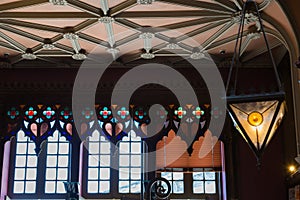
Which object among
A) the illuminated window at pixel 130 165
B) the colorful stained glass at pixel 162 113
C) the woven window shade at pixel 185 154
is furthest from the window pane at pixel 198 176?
A: the colorful stained glass at pixel 162 113

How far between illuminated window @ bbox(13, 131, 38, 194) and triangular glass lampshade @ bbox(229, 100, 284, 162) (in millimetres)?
6395

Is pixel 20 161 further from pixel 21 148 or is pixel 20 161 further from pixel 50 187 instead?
pixel 50 187

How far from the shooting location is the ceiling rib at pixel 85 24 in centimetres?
627

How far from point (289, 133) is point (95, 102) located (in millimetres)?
3388

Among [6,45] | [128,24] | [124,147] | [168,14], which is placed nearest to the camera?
[168,14]

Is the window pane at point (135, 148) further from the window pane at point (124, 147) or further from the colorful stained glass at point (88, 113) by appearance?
the colorful stained glass at point (88, 113)

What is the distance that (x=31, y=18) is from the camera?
604 centimetres

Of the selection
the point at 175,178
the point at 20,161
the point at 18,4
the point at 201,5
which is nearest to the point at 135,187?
the point at 175,178

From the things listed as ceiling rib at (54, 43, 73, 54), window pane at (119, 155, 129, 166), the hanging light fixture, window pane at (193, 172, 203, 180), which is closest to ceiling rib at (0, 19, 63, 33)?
ceiling rib at (54, 43, 73, 54)

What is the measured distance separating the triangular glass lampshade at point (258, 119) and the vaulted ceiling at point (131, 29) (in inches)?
135

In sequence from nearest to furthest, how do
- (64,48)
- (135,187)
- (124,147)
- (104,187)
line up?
(64,48)
(104,187)
(135,187)
(124,147)

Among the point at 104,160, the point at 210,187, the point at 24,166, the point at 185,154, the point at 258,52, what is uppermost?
the point at 258,52

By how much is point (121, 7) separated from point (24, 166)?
159 inches

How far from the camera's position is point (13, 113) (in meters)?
7.85
